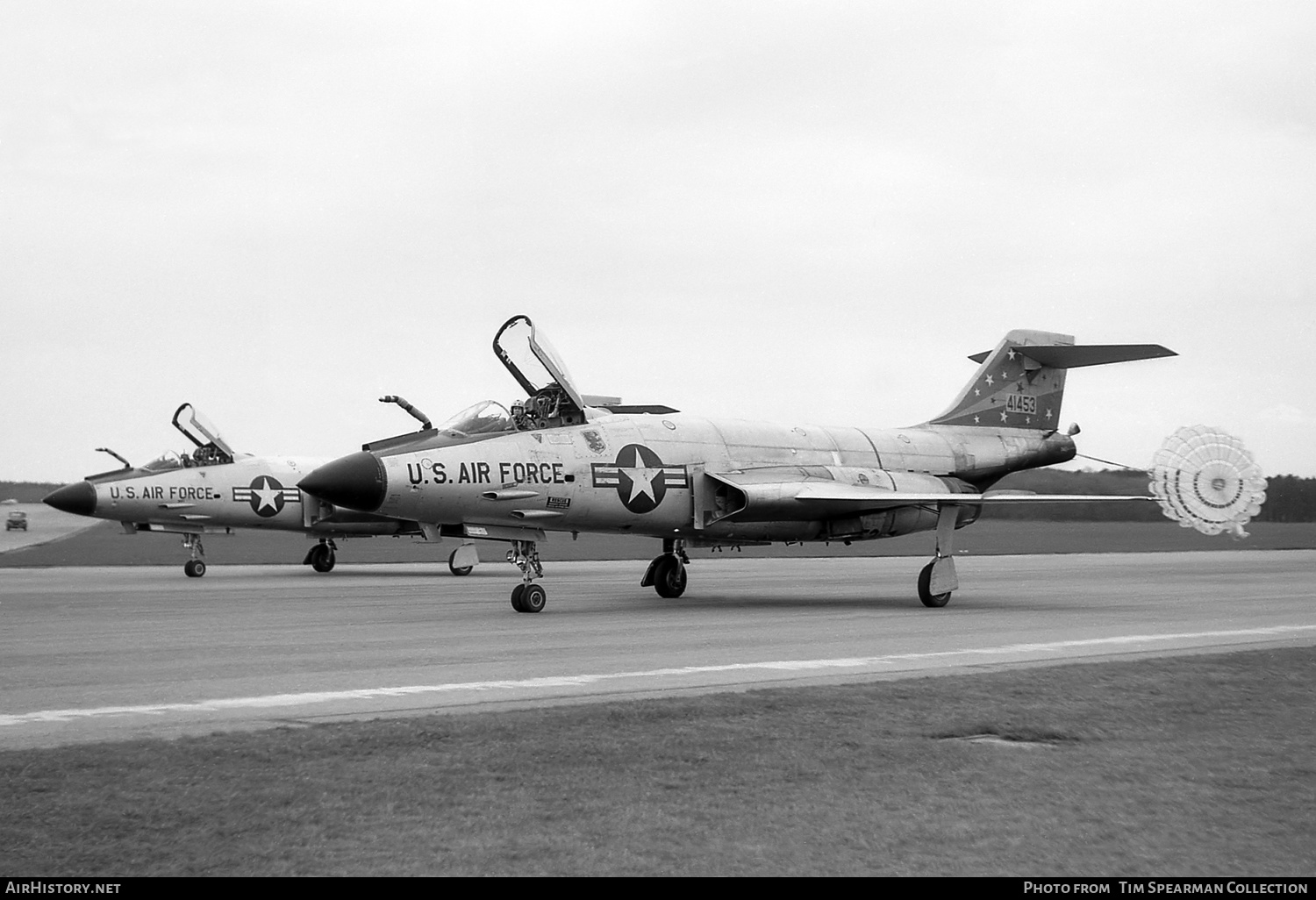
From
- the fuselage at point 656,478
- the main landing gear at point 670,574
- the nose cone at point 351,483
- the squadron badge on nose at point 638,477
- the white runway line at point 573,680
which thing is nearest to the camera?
the white runway line at point 573,680

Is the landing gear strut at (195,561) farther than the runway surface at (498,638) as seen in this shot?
Yes

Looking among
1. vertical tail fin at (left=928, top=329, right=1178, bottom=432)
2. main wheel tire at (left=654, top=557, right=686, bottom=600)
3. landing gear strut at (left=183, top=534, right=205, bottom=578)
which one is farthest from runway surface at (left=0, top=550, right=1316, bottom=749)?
vertical tail fin at (left=928, top=329, right=1178, bottom=432)

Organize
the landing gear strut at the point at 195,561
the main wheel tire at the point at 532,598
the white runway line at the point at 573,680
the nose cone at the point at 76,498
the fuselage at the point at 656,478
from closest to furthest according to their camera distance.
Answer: the white runway line at the point at 573,680
the fuselage at the point at 656,478
the main wheel tire at the point at 532,598
the landing gear strut at the point at 195,561
the nose cone at the point at 76,498

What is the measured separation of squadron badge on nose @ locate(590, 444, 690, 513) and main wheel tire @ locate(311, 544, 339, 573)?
50.0 ft

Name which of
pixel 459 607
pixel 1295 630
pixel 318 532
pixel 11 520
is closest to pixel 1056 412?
pixel 1295 630

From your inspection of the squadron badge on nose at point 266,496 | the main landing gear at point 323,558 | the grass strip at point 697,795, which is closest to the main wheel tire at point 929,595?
the grass strip at point 697,795

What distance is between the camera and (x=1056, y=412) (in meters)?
27.1

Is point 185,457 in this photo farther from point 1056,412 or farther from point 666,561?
point 1056,412

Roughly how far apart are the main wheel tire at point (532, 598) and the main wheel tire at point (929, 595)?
592 centimetres

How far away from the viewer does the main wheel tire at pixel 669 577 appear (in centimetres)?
2209

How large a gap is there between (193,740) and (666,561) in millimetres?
14976

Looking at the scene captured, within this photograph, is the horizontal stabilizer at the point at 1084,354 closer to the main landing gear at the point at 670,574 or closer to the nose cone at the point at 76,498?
the main landing gear at the point at 670,574

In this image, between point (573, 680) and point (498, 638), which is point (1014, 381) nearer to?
point (498, 638)

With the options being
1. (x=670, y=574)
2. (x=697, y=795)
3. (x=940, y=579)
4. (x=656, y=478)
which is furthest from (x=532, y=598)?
(x=697, y=795)
